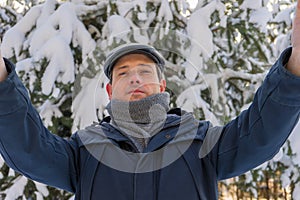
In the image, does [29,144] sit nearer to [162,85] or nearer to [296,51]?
[162,85]

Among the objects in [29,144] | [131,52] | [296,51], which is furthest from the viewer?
[131,52]

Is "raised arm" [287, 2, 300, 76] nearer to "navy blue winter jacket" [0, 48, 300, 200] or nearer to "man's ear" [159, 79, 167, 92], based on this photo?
"navy blue winter jacket" [0, 48, 300, 200]

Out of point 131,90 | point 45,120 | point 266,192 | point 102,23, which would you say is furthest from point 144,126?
point 266,192

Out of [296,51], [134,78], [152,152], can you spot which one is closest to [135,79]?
[134,78]

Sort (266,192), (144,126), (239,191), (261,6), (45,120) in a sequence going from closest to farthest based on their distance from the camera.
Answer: (144,126) → (45,120) → (261,6) → (239,191) → (266,192)

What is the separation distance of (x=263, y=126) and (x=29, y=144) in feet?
2.16

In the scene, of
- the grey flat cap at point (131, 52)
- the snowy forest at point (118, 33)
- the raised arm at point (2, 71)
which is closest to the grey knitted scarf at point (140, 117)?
the grey flat cap at point (131, 52)

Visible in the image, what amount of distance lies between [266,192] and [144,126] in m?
3.97

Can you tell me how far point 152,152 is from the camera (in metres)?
1.31

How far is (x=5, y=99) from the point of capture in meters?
1.09

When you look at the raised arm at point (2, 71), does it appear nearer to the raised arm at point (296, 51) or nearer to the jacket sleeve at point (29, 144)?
the jacket sleeve at point (29, 144)

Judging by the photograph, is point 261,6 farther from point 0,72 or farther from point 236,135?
point 0,72

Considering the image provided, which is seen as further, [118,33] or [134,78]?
[118,33]

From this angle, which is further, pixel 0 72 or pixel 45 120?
pixel 45 120
